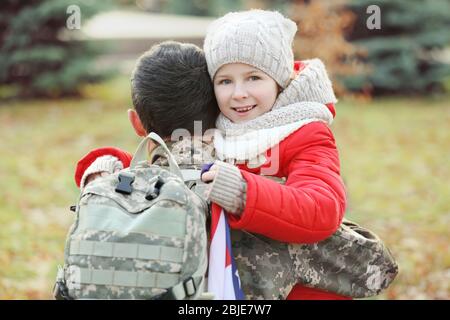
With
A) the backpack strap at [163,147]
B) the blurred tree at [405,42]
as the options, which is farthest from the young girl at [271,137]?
the blurred tree at [405,42]

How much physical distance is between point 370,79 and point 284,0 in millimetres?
2120

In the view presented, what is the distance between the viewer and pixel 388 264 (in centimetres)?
258

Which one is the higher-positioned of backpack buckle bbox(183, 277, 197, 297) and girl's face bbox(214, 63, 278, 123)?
girl's face bbox(214, 63, 278, 123)

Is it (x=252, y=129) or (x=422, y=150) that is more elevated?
(x=252, y=129)

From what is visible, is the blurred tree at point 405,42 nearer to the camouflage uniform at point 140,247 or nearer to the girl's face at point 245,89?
the girl's face at point 245,89

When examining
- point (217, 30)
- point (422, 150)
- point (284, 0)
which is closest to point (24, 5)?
point (284, 0)

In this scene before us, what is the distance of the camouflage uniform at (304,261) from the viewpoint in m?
2.28

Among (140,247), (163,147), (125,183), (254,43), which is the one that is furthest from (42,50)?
(140,247)

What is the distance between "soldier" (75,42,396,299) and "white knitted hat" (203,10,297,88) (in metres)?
0.08

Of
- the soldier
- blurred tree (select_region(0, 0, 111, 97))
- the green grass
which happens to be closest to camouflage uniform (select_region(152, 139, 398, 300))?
the soldier

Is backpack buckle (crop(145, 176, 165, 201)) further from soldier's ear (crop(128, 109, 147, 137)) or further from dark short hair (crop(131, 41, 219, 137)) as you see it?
soldier's ear (crop(128, 109, 147, 137))

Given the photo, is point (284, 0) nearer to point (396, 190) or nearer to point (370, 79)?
point (370, 79)

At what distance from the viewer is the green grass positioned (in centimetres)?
526

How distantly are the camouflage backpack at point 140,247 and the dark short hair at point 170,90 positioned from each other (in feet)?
1.19
